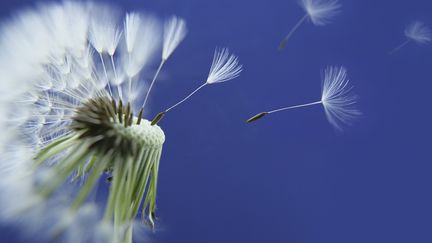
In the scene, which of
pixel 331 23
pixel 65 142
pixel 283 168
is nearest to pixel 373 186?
pixel 283 168

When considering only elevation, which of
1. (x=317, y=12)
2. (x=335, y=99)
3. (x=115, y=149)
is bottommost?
(x=115, y=149)

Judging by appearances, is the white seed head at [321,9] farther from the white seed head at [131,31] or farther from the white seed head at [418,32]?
the white seed head at [131,31]

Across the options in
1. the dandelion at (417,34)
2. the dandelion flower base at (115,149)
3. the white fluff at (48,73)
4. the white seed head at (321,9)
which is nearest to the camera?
the dandelion flower base at (115,149)

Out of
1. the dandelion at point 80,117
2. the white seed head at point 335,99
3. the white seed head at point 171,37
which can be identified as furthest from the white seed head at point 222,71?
the white seed head at point 335,99

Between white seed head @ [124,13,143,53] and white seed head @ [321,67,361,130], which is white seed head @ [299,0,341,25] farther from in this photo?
white seed head @ [124,13,143,53]

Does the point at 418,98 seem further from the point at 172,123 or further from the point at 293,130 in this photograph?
the point at 172,123

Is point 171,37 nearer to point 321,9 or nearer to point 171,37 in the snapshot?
point 171,37

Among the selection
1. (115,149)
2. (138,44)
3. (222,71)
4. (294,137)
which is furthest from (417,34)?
(115,149)

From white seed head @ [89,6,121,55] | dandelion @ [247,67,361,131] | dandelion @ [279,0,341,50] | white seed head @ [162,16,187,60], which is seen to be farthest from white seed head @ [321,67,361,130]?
white seed head @ [89,6,121,55]
